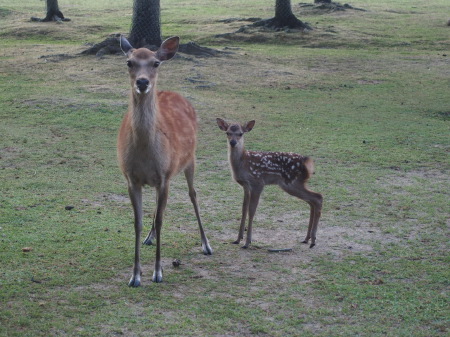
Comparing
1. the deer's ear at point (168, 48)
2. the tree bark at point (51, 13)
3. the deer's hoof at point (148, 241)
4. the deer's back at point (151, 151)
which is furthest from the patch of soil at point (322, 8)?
the deer's back at point (151, 151)

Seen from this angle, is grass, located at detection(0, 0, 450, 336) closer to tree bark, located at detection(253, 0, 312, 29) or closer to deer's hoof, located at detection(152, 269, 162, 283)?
deer's hoof, located at detection(152, 269, 162, 283)

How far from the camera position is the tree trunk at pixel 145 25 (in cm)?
1602

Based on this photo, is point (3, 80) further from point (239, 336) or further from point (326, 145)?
point (239, 336)

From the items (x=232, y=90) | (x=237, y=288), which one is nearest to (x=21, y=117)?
(x=232, y=90)

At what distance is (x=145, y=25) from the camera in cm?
1605

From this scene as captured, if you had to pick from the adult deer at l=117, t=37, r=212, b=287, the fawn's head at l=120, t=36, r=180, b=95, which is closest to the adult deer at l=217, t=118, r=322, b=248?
the adult deer at l=117, t=37, r=212, b=287

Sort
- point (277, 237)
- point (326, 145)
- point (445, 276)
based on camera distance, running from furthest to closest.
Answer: point (326, 145) → point (277, 237) → point (445, 276)

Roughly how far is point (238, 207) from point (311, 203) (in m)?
1.13

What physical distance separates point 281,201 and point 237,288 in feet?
8.09

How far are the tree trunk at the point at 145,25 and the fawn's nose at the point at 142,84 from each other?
35.1 ft

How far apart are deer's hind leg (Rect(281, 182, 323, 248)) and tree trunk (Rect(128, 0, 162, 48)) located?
9896mm

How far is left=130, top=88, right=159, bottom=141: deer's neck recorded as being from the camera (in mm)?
5684

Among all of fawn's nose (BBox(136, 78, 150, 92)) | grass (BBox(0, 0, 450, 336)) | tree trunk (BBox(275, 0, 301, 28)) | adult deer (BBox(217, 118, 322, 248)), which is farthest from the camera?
tree trunk (BBox(275, 0, 301, 28))

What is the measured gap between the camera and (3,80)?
13.9 metres
